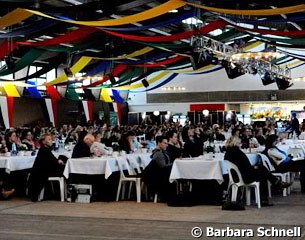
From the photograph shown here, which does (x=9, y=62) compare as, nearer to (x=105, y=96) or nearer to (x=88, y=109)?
(x=88, y=109)

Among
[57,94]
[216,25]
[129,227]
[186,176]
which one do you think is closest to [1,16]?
[216,25]

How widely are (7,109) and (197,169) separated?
15637mm

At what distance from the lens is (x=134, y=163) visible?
30.2 feet

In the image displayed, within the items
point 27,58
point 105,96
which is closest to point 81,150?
point 27,58

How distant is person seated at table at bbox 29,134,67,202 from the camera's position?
8.74m

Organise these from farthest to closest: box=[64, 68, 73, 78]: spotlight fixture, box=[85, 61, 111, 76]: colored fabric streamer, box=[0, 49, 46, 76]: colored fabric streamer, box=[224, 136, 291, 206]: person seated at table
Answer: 1. box=[85, 61, 111, 76]: colored fabric streamer
2. box=[64, 68, 73, 78]: spotlight fixture
3. box=[0, 49, 46, 76]: colored fabric streamer
4. box=[224, 136, 291, 206]: person seated at table

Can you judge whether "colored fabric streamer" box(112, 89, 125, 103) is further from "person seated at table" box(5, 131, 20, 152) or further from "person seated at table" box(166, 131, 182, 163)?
"person seated at table" box(166, 131, 182, 163)

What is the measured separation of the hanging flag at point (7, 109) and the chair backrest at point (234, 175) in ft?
52.0

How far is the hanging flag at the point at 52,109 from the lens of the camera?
2490 cm

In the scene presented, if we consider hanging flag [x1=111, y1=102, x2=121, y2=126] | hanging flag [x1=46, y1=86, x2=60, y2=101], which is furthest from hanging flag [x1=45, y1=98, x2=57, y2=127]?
hanging flag [x1=111, y1=102, x2=121, y2=126]

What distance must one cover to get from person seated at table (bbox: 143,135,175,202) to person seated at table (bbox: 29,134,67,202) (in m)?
1.36

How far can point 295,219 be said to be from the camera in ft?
22.5

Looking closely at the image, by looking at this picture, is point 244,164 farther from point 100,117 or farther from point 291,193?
point 100,117

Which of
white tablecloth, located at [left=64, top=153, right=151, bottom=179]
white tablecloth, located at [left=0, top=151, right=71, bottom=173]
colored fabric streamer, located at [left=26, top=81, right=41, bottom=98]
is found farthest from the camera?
colored fabric streamer, located at [left=26, top=81, right=41, bottom=98]
